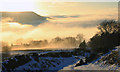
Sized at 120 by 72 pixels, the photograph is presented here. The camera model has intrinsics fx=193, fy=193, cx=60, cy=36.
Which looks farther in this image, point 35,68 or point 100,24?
point 100,24

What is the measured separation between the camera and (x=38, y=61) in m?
45.6

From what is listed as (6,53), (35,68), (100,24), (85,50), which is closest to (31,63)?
(35,68)

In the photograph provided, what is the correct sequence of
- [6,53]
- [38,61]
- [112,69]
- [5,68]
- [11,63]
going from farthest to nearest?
[6,53], [38,61], [11,63], [5,68], [112,69]

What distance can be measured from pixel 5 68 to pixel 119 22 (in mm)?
47510

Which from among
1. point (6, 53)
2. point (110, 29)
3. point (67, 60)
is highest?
point (110, 29)

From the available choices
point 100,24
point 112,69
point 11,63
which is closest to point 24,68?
point 11,63

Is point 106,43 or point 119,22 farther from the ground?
point 119,22

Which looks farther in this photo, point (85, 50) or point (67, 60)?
point (85, 50)

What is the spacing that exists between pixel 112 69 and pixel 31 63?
2134cm

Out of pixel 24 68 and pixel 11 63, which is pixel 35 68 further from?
pixel 11 63

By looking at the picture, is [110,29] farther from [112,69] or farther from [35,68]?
[112,69]

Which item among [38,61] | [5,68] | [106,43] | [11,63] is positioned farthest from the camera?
[106,43]

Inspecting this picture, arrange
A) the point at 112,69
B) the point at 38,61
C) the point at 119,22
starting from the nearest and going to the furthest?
the point at 112,69, the point at 38,61, the point at 119,22

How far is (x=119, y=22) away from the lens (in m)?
68.9
